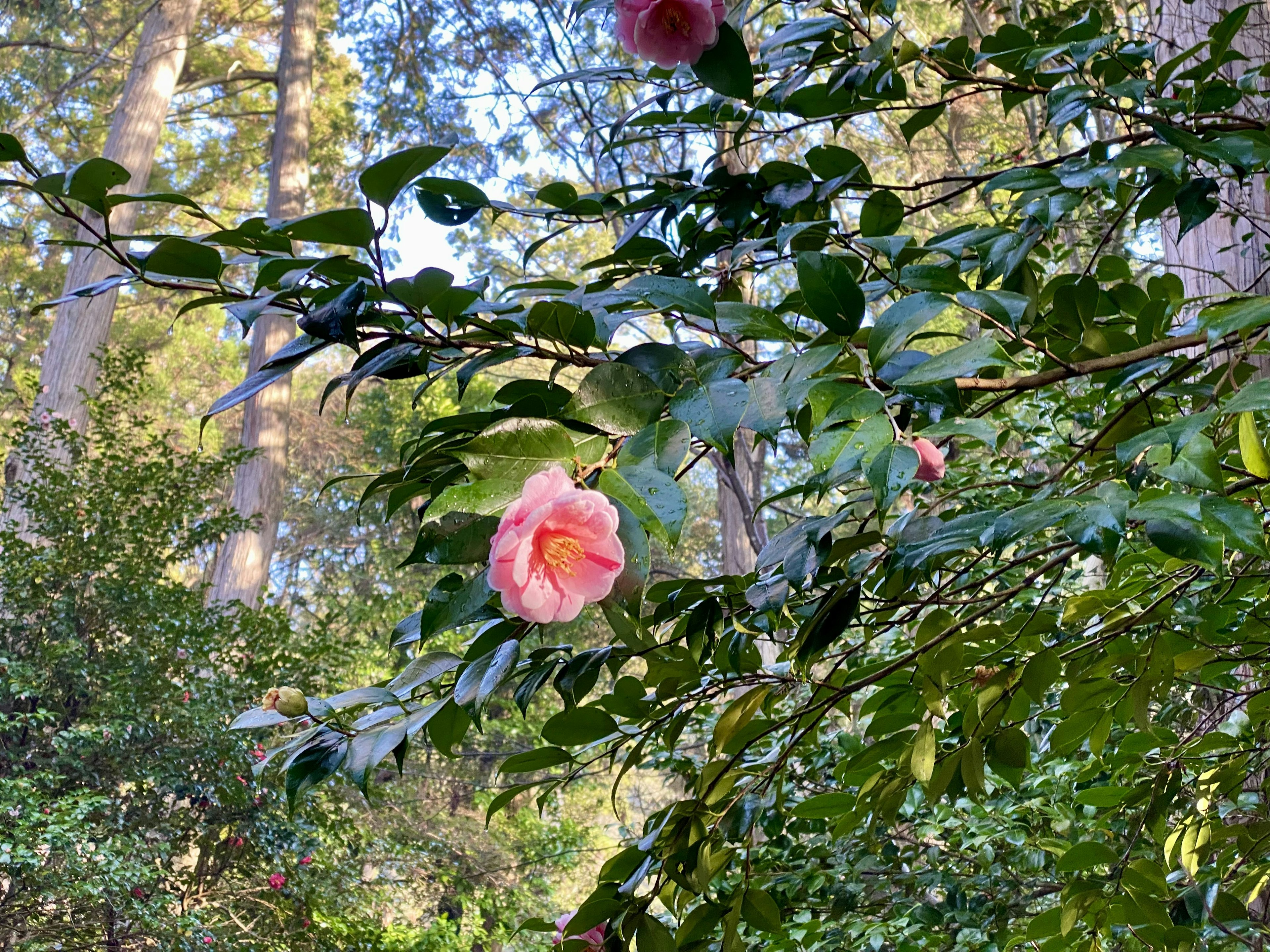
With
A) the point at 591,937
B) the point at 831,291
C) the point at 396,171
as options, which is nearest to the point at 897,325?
the point at 831,291

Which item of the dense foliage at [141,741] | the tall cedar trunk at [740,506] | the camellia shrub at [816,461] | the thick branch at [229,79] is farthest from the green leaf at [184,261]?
the thick branch at [229,79]

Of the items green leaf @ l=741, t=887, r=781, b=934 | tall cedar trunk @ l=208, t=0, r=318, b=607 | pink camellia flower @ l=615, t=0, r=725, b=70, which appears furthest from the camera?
tall cedar trunk @ l=208, t=0, r=318, b=607

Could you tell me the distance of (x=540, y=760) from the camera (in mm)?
708

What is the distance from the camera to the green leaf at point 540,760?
70cm

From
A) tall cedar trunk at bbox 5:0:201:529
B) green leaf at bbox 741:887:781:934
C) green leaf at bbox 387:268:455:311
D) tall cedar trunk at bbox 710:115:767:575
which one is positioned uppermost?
green leaf at bbox 387:268:455:311

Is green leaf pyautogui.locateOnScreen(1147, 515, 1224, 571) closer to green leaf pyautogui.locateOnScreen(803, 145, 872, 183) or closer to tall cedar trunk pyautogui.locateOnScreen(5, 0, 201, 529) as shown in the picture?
green leaf pyautogui.locateOnScreen(803, 145, 872, 183)

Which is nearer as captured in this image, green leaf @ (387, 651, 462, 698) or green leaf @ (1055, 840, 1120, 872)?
green leaf @ (387, 651, 462, 698)

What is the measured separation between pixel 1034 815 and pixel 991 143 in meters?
5.80

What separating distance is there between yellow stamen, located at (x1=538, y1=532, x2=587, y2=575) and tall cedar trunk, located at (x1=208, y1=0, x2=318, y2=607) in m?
5.08

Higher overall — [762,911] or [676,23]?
[676,23]

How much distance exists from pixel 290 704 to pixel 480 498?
0.76 ft

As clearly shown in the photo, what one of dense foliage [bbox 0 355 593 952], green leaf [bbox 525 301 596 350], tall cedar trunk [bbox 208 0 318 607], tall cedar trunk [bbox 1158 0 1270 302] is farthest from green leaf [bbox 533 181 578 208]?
tall cedar trunk [bbox 208 0 318 607]

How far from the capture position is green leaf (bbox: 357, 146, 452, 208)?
1.57 ft

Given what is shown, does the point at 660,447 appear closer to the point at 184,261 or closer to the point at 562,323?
the point at 562,323
